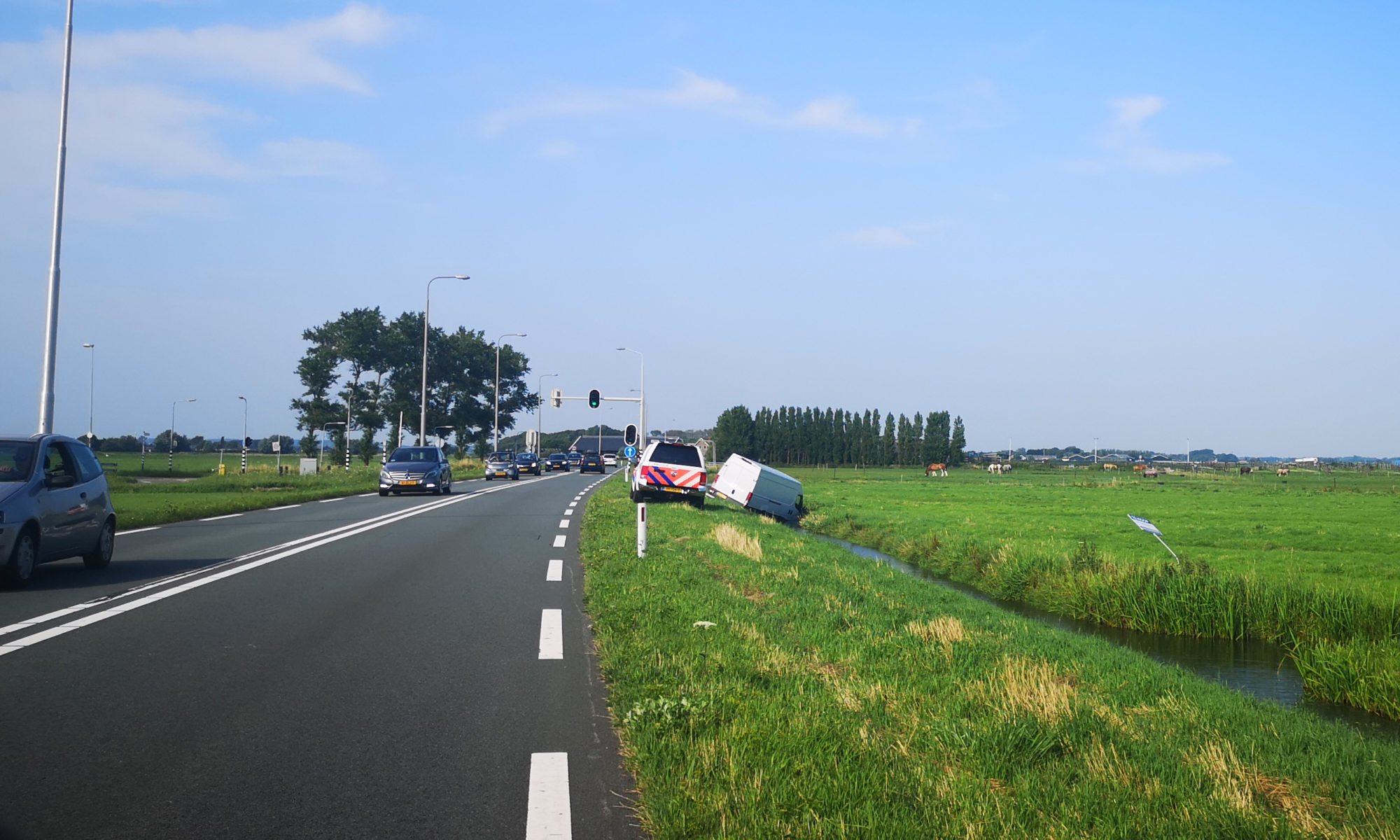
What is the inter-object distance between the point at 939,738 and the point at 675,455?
22867 millimetres

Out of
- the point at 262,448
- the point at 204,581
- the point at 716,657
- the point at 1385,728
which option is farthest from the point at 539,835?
the point at 262,448

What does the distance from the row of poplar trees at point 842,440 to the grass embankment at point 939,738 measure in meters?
141

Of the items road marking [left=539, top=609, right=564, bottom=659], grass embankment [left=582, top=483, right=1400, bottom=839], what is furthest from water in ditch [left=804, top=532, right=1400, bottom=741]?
road marking [left=539, top=609, right=564, bottom=659]

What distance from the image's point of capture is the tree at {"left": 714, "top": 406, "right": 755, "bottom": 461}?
155 meters

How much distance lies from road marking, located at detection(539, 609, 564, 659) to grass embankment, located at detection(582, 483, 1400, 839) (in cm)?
36

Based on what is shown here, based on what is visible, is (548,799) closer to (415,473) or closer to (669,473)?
(669,473)

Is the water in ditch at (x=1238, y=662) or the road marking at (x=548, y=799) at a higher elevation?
the road marking at (x=548, y=799)

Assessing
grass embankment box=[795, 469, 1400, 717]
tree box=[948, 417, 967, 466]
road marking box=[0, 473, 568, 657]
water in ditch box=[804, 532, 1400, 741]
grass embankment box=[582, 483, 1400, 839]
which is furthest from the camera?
tree box=[948, 417, 967, 466]

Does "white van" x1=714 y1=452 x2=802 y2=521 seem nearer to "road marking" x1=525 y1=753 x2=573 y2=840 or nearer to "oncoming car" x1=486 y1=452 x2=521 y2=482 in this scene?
"oncoming car" x1=486 y1=452 x2=521 y2=482

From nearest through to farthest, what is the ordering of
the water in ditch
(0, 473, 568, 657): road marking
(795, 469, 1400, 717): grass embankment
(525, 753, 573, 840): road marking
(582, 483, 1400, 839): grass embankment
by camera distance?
(525, 753, 573, 840): road marking, (582, 483, 1400, 839): grass embankment, (0, 473, 568, 657): road marking, the water in ditch, (795, 469, 1400, 717): grass embankment

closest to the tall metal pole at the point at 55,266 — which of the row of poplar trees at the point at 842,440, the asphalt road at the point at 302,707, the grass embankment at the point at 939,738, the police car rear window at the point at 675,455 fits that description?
the asphalt road at the point at 302,707

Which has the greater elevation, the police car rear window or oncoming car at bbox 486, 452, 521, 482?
the police car rear window

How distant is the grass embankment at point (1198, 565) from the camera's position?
11.9 metres

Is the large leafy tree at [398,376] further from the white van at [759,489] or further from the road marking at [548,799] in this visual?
the road marking at [548,799]
